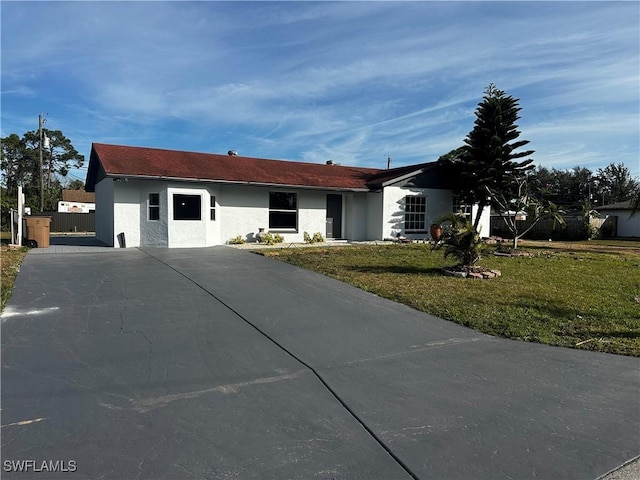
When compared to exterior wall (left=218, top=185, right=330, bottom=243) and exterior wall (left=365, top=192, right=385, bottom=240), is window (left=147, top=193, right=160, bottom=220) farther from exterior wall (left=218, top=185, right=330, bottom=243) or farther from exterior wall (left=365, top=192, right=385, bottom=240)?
exterior wall (left=365, top=192, right=385, bottom=240)

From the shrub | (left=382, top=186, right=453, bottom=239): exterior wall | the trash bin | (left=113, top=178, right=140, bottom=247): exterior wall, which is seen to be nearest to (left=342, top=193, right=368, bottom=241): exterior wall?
(left=382, top=186, right=453, bottom=239): exterior wall

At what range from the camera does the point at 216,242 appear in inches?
679

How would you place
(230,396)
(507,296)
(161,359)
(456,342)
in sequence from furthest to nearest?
(507,296)
(456,342)
(161,359)
(230,396)

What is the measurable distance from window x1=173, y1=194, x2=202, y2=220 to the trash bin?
460cm

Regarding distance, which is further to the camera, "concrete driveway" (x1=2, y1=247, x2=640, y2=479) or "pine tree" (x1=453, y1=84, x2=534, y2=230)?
"pine tree" (x1=453, y1=84, x2=534, y2=230)

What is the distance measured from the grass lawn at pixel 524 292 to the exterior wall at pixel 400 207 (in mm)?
6110

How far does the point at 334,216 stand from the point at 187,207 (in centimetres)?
731

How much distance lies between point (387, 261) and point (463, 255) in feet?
9.89

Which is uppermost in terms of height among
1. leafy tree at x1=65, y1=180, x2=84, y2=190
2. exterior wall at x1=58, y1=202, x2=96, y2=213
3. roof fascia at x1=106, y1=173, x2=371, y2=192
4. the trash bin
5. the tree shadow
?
leafy tree at x1=65, y1=180, x2=84, y2=190

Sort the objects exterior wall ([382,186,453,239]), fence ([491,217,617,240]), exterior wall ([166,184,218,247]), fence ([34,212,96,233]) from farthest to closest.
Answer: fence ([34,212,96,233]) → fence ([491,217,617,240]) → exterior wall ([382,186,453,239]) → exterior wall ([166,184,218,247])

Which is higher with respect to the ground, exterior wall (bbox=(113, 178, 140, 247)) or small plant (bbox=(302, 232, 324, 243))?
exterior wall (bbox=(113, 178, 140, 247))

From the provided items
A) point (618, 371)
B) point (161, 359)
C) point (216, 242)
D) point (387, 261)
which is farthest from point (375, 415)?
point (216, 242)

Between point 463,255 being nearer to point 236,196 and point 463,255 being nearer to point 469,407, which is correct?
point 469,407

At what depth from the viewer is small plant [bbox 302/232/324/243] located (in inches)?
755
